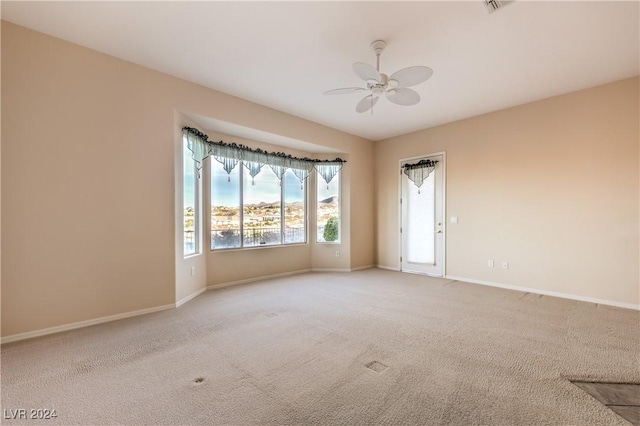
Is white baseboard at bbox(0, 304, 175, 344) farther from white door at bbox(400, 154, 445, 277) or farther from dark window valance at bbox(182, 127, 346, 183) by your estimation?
white door at bbox(400, 154, 445, 277)

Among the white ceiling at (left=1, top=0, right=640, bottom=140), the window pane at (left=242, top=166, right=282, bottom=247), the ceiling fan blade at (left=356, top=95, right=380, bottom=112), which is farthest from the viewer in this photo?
the window pane at (left=242, top=166, right=282, bottom=247)

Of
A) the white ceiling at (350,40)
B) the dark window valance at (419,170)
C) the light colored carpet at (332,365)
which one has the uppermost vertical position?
the white ceiling at (350,40)

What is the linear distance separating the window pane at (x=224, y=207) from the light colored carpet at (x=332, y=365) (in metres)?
1.32

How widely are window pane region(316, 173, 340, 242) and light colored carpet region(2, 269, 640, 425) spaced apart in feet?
7.63

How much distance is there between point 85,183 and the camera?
9.74ft

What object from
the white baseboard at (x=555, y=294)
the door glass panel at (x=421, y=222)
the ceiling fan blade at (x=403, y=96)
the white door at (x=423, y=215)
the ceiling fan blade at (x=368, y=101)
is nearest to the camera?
the ceiling fan blade at (x=403, y=96)

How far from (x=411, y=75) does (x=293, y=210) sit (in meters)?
3.64

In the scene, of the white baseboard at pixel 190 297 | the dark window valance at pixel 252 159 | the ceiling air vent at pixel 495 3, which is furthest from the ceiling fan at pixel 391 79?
the white baseboard at pixel 190 297

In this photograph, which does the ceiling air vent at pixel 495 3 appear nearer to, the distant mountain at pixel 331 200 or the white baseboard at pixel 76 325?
the distant mountain at pixel 331 200

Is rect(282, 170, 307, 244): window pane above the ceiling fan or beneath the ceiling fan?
beneath

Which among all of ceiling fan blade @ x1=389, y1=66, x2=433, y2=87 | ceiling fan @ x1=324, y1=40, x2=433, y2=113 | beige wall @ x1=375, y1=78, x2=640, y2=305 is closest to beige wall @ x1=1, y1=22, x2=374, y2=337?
ceiling fan @ x1=324, y1=40, x2=433, y2=113

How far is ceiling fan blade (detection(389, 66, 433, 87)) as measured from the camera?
8.09 ft

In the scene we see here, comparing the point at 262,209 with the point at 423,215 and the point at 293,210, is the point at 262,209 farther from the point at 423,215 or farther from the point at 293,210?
the point at 423,215

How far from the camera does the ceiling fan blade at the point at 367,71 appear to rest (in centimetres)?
245
